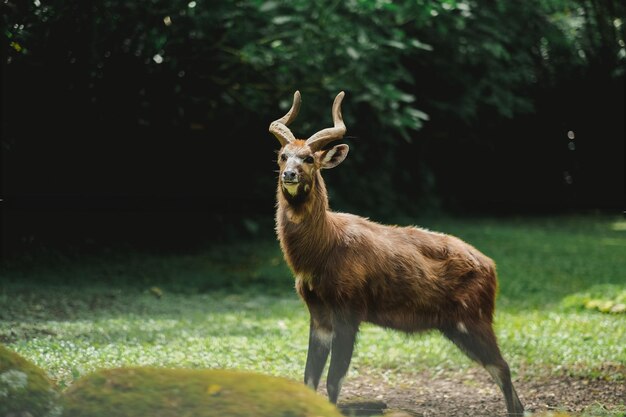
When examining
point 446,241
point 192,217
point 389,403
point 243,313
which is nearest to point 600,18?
point 446,241

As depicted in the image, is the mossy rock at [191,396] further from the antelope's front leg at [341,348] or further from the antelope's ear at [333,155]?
the antelope's ear at [333,155]

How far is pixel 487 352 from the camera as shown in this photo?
6.45 metres

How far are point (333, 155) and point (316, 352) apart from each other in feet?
4.55

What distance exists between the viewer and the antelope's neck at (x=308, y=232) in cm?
599

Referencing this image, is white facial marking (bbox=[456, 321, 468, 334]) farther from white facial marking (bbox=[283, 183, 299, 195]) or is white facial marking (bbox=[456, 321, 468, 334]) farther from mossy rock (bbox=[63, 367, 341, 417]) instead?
mossy rock (bbox=[63, 367, 341, 417])

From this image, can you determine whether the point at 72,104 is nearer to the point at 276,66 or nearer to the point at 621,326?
the point at 276,66

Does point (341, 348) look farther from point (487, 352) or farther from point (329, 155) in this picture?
point (329, 155)

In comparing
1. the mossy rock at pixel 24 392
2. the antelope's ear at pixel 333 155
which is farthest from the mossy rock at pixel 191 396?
the antelope's ear at pixel 333 155

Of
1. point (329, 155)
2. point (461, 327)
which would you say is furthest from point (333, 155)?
point (461, 327)

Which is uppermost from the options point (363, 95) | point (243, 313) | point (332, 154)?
point (363, 95)

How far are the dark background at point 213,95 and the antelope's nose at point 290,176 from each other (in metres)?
3.05

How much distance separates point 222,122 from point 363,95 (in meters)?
2.75

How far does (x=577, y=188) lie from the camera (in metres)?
26.3

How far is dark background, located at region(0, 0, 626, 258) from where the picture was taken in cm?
1139
